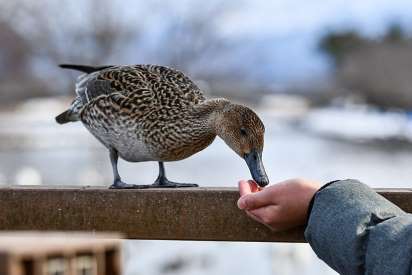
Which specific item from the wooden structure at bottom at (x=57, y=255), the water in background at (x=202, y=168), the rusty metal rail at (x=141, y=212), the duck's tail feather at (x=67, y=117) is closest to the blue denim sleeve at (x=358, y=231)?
the rusty metal rail at (x=141, y=212)

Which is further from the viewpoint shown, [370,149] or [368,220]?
[370,149]

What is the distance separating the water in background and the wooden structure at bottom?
1.55 metres

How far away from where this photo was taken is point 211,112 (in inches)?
110

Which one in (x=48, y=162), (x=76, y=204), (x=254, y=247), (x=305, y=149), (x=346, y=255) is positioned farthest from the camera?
(x=305, y=149)

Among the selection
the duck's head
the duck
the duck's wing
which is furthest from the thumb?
the duck's wing

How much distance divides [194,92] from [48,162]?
55.2ft

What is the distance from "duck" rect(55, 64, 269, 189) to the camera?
2660 millimetres

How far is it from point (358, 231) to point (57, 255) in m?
6.27

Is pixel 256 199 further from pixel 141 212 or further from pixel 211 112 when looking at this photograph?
pixel 211 112

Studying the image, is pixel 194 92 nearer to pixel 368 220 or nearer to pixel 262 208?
pixel 262 208

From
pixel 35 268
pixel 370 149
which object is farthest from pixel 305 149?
pixel 35 268

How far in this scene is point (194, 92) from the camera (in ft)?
9.83

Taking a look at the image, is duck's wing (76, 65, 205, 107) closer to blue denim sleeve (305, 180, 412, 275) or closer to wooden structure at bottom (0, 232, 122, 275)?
blue denim sleeve (305, 180, 412, 275)

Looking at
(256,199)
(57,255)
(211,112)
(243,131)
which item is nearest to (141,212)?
(256,199)
